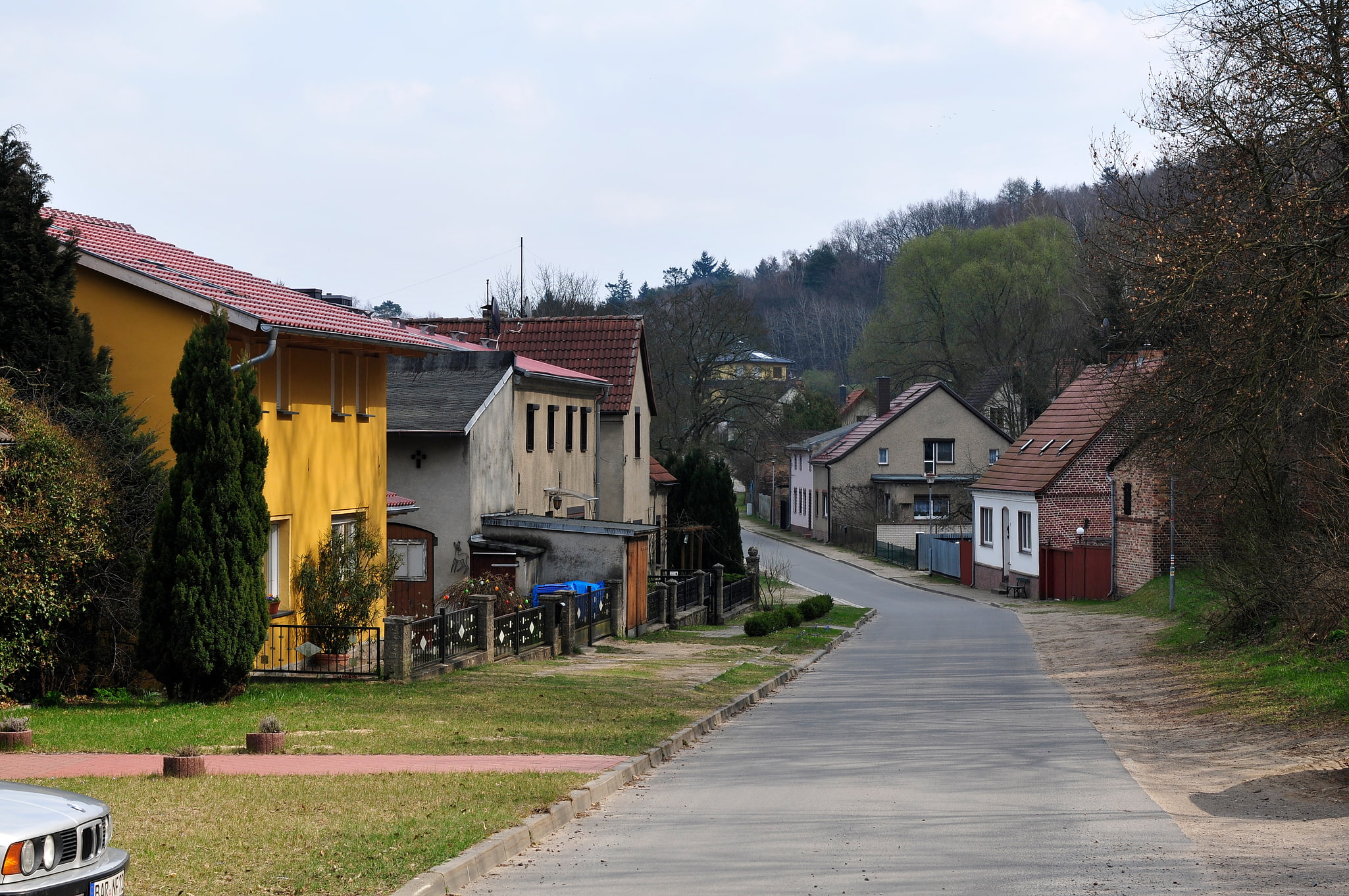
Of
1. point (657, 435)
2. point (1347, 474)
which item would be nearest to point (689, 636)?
point (1347, 474)

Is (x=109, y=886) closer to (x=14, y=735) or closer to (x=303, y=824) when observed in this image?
(x=303, y=824)

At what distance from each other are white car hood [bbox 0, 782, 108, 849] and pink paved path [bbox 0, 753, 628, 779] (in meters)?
4.92

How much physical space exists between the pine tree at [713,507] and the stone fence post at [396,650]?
24319 mm

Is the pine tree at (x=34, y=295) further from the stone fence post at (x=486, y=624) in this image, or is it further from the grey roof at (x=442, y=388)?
the grey roof at (x=442, y=388)

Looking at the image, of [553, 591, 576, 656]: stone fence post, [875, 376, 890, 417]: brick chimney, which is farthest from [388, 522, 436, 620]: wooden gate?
[875, 376, 890, 417]: brick chimney

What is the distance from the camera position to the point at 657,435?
56.8m

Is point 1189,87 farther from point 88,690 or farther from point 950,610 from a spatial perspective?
point 950,610

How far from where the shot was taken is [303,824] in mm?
8711

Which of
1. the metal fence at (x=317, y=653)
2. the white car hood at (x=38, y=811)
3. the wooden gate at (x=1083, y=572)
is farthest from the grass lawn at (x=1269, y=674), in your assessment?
the wooden gate at (x=1083, y=572)

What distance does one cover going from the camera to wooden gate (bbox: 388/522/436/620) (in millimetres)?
28484

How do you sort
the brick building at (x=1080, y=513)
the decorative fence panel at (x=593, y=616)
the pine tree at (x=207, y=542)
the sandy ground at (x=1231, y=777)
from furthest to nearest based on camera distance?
1. the brick building at (x=1080, y=513)
2. the decorative fence panel at (x=593, y=616)
3. the pine tree at (x=207, y=542)
4. the sandy ground at (x=1231, y=777)

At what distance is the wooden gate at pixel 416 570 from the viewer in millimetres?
28484

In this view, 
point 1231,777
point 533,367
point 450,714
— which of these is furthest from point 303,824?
point 533,367

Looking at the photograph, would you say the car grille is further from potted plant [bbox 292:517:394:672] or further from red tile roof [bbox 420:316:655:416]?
red tile roof [bbox 420:316:655:416]
